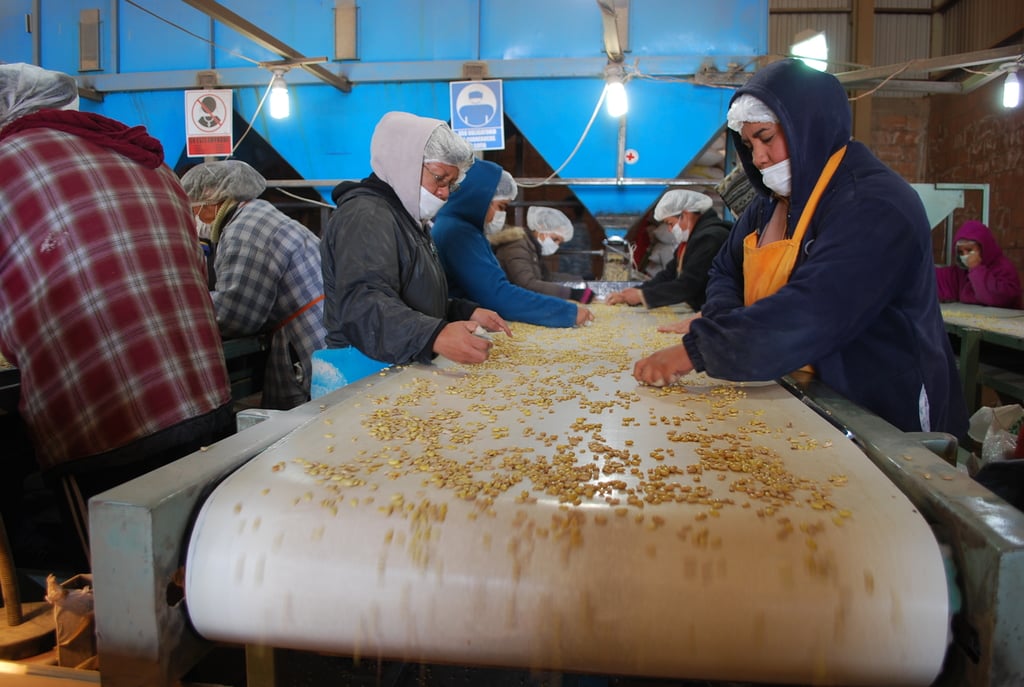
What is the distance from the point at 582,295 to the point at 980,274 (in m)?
3.16

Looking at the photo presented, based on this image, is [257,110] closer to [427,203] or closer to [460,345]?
[427,203]

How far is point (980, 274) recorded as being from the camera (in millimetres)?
4723

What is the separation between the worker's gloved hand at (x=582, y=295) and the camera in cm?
362

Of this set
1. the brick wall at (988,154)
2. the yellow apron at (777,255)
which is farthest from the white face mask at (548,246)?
the brick wall at (988,154)

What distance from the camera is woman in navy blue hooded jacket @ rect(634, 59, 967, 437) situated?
1.24 metres

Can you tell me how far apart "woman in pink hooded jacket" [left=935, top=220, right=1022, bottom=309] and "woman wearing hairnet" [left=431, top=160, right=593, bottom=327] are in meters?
3.52

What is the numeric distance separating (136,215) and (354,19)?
4.15 metres

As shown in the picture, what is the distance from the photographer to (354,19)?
511 centimetres

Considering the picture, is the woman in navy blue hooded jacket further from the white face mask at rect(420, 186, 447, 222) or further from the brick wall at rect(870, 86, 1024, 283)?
the brick wall at rect(870, 86, 1024, 283)

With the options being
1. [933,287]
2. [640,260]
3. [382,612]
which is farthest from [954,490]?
[640,260]

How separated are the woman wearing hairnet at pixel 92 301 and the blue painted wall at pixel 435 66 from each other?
3691 mm

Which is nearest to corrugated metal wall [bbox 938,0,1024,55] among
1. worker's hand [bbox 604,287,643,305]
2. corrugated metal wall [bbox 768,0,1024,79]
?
corrugated metal wall [bbox 768,0,1024,79]

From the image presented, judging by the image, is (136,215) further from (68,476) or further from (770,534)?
(770,534)

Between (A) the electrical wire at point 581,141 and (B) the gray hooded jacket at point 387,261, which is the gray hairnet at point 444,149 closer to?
(B) the gray hooded jacket at point 387,261
